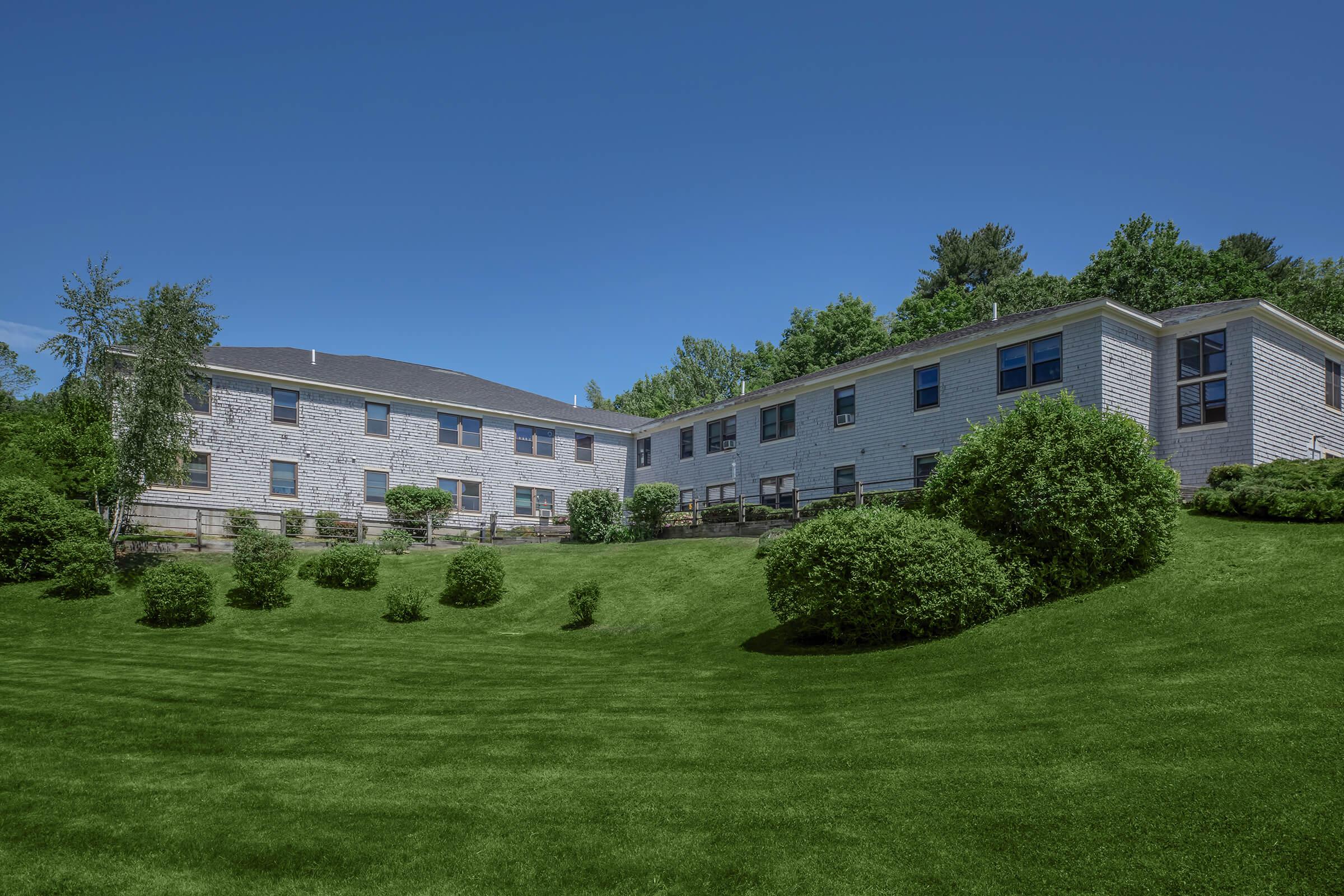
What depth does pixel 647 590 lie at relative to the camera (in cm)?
2289

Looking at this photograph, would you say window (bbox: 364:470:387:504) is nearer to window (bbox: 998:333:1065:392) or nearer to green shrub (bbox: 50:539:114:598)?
green shrub (bbox: 50:539:114:598)

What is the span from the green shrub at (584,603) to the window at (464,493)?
19.3m

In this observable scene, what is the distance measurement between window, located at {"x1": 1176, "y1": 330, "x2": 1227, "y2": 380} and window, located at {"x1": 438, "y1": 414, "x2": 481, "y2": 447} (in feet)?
93.8

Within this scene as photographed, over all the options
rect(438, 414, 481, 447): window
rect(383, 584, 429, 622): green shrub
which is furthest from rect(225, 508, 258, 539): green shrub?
rect(383, 584, 429, 622): green shrub

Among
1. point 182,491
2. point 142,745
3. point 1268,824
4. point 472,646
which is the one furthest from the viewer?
point 182,491

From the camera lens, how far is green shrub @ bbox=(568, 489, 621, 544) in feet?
113

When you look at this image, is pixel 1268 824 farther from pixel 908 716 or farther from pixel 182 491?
pixel 182 491

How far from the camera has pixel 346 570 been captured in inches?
936

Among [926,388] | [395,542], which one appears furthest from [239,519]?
[926,388]

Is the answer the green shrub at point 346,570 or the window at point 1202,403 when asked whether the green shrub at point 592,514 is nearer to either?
the green shrub at point 346,570

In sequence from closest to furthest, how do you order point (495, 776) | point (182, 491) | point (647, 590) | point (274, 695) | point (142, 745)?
point (495, 776) → point (142, 745) → point (274, 695) → point (647, 590) → point (182, 491)

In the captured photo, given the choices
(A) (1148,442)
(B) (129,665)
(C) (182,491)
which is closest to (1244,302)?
(A) (1148,442)

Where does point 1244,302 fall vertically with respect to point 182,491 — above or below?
above

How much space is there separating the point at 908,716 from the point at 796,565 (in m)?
5.67
